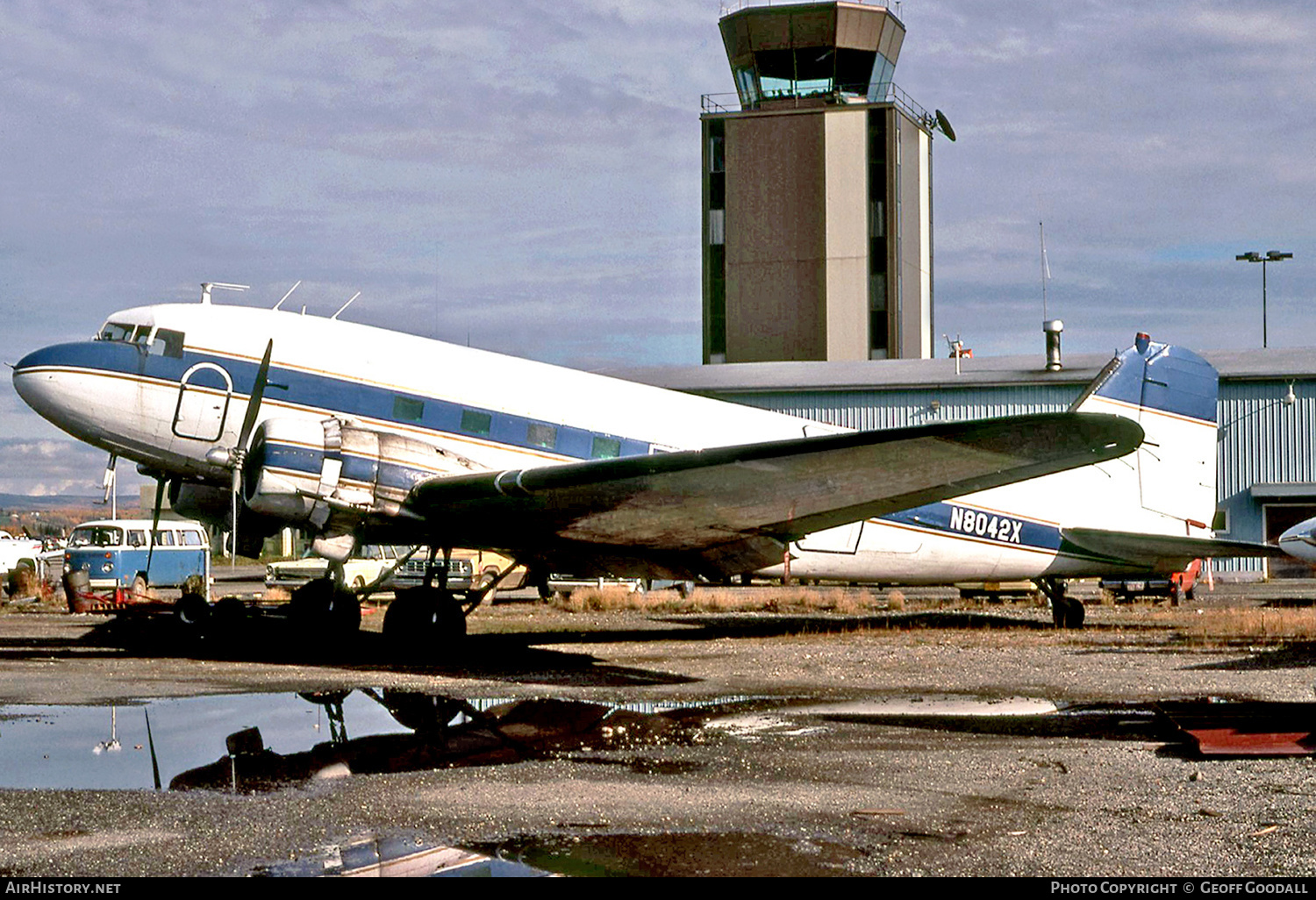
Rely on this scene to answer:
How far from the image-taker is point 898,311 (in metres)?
53.1

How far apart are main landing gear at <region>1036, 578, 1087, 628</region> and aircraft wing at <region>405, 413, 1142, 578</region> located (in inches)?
264

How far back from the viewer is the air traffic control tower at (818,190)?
53.2 m

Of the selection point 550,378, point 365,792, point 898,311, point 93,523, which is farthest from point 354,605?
point 898,311

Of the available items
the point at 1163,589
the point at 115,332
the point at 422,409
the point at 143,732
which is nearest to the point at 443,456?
the point at 422,409

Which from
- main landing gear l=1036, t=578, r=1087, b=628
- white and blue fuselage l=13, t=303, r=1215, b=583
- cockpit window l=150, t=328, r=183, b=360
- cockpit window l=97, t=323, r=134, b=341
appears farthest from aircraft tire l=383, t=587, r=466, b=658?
main landing gear l=1036, t=578, r=1087, b=628

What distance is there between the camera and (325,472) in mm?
14789

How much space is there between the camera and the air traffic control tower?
5319cm

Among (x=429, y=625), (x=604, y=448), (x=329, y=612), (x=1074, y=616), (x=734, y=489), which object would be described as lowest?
(x=1074, y=616)

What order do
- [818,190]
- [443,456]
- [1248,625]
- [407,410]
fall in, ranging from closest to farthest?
[443,456] < [407,410] < [1248,625] < [818,190]

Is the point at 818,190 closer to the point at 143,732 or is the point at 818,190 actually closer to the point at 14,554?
the point at 14,554

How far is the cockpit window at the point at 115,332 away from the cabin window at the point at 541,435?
5.10 meters

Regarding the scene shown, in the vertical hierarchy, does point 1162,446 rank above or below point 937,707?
above

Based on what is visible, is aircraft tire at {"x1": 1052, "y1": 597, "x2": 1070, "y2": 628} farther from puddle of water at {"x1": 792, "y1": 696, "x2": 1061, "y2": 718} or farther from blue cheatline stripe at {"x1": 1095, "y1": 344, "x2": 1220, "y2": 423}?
puddle of water at {"x1": 792, "y1": 696, "x2": 1061, "y2": 718}

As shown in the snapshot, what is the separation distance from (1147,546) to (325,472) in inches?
494
